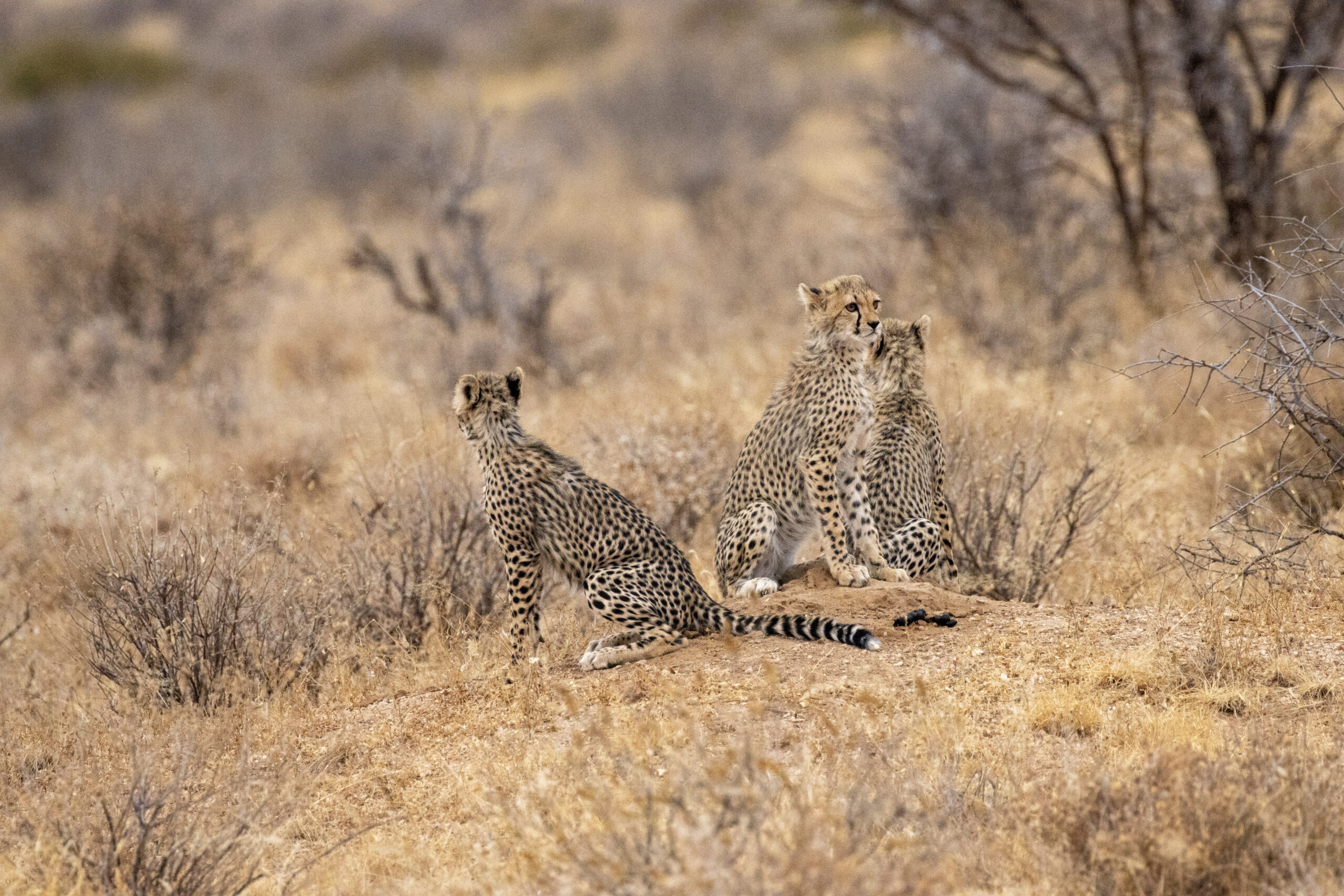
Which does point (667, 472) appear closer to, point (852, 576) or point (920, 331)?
point (920, 331)

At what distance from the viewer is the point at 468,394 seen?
584cm

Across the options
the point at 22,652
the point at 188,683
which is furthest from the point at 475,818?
the point at 22,652

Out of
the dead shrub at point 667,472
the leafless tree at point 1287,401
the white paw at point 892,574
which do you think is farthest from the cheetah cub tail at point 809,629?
the dead shrub at point 667,472

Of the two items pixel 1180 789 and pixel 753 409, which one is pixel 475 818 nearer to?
pixel 1180 789

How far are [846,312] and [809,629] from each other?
1.43m

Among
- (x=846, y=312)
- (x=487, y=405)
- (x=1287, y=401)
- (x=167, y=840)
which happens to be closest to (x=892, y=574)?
(x=846, y=312)

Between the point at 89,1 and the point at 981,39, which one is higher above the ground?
the point at 89,1

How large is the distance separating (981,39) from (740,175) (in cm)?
914

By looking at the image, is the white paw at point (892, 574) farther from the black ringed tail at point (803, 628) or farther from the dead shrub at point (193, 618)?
the dead shrub at point (193, 618)

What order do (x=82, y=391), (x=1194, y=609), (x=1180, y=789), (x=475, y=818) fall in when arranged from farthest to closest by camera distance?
(x=82, y=391) → (x=1194, y=609) → (x=475, y=818) → (x=1180, y=789)

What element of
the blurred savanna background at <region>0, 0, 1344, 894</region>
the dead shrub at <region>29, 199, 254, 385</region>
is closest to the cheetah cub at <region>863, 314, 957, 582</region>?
the blurred savanna background at <region>0, 0, 1344, 894</region>

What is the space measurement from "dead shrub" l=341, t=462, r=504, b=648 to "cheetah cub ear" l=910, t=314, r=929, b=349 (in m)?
2.07

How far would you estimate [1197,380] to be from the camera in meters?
8.64

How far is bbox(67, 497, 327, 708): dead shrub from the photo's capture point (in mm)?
5816
